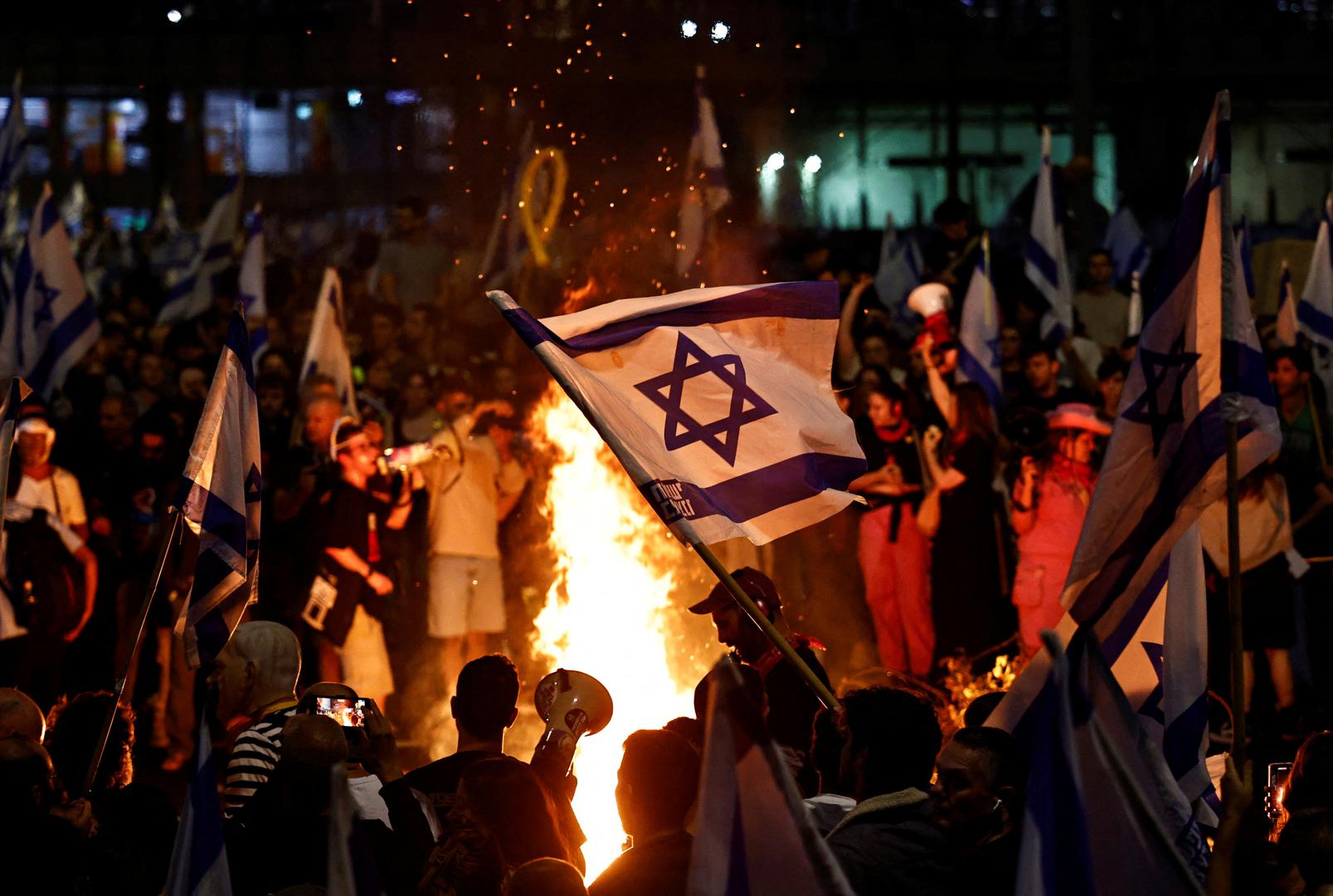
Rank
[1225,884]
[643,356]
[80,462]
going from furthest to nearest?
[80,462] < [643,356] < [1225,884]

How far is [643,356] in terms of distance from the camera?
19.8 feet

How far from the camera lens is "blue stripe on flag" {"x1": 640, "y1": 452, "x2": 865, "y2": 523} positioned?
Result: 5.79m

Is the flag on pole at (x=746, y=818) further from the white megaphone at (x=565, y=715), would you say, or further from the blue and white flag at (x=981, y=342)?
the blue and white flag at (x=981, y=342)

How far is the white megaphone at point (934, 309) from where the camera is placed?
12234 millimetres

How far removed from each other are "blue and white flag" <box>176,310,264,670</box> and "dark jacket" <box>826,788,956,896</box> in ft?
9.57

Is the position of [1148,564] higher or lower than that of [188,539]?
higher

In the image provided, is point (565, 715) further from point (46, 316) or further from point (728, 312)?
point (46, 316)

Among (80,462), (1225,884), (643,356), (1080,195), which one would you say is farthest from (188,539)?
(1080,195)

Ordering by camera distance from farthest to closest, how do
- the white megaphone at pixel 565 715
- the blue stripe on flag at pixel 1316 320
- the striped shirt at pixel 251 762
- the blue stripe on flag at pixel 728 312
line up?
the blue stripe on flag at pixel 1316 320
the blue stripe on flag at pixel 728 312
the striped shirt at pixel 251 762
the white megaphone at pixel 565 715

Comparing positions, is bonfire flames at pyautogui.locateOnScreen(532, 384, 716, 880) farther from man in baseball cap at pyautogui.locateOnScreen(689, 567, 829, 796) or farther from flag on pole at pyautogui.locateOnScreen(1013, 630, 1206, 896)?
flag on pole at pyautogui.locateOnScreen(1013, 630, 1206, 896)

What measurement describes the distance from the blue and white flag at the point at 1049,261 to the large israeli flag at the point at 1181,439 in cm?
789

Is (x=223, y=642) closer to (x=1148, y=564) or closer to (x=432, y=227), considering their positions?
(x=1148, y=564)

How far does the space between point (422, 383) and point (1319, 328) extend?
5950 mm

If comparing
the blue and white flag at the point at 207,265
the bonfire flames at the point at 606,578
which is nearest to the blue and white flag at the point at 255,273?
the blue and white flag at the point at 207,265
